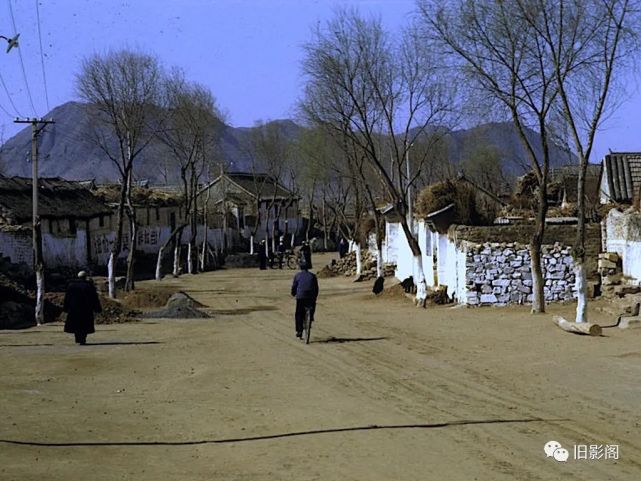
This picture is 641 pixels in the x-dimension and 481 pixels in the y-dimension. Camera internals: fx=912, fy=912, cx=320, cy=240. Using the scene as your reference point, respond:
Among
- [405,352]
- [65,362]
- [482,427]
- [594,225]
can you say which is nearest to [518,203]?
[594,225]

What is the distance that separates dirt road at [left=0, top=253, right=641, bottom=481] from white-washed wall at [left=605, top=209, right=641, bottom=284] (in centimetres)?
396

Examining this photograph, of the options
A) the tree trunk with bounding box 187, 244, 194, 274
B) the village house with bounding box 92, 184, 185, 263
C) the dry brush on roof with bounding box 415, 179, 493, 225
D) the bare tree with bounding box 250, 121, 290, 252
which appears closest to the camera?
the dry brush on roof with bounding box 415, 179, 493, 225

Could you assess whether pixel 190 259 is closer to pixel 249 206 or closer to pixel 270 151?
pixel 270 151

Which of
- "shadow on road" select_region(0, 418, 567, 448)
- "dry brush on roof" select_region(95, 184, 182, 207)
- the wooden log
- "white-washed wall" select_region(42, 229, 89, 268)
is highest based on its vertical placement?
"dry brush on roof" select_region(95, 184, 182, 207)

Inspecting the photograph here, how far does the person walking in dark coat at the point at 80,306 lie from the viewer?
19.0 meters

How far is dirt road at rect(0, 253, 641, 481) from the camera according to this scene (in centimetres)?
865

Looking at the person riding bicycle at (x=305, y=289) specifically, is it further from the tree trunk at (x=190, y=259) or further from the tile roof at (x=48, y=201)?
the tree trunk at (x=190, y=259)

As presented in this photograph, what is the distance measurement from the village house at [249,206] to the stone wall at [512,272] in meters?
51.6

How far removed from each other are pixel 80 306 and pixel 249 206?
247ft

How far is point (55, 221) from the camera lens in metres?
49.7

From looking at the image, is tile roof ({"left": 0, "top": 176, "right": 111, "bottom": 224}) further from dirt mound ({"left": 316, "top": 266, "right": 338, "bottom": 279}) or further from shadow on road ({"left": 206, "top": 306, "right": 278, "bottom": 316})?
shadow on road ({"left": 206, "top": 306, "right": 278, "bottom": 316})

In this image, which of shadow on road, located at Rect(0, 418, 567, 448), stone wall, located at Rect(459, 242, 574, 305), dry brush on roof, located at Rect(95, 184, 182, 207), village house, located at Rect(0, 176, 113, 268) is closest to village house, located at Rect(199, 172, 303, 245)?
dry brush on roof, located at Rect(95, 184, 182, 207)

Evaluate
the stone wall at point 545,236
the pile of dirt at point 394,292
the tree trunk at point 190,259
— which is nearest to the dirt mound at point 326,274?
the tree trunk at point 190,259

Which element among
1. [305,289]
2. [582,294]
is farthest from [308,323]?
[582,294]
